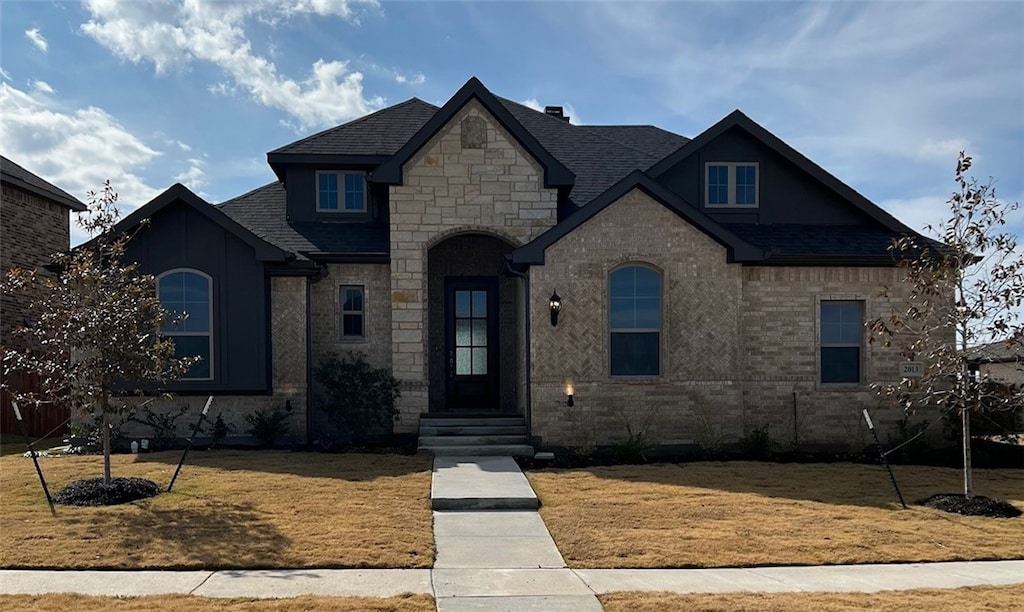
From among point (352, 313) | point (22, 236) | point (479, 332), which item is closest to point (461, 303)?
point (479, 332)

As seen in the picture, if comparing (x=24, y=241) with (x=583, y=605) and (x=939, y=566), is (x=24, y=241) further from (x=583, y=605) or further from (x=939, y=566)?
(x=939, y=566)

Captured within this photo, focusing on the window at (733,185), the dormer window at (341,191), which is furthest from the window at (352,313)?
the window at (733,185)

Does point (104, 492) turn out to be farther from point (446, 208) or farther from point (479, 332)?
point (479, 332)

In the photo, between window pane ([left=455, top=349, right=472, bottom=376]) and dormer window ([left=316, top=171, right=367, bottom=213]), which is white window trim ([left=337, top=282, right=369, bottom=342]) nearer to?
dormer window ([left=316, top=171, right=367, bottom=213])

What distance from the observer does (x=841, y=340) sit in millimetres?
13469

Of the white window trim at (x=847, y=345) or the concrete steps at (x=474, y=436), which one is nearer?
the concrete steps at (x=474, y=436)

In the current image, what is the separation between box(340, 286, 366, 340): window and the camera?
1428 centimetres

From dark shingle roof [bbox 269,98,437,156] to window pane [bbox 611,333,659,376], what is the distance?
647 centimetres

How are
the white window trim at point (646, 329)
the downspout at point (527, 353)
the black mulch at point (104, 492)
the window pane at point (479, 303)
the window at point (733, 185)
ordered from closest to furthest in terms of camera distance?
the black mulch at point (104, 492) → the downspout at point (527, 353) → the white window trim at point (646, 329) → the window at point (733, 185) → the window pane at point (479, 303)

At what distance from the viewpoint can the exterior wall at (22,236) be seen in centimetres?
1884

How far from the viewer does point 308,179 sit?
15352 millimetres

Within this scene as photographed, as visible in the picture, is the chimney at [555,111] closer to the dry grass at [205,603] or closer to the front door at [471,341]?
the front door at [471,341]

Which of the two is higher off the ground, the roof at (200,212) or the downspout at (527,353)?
the roof at (200,212)

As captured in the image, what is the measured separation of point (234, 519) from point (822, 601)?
6.07 m
